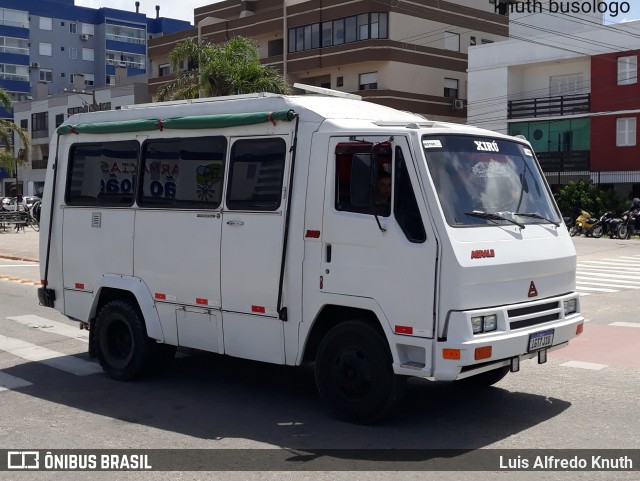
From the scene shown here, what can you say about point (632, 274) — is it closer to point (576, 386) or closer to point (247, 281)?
point (576, 386)

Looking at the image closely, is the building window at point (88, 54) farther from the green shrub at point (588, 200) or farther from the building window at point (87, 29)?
the green shrub at point (588, 200)

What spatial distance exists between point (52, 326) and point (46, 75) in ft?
279

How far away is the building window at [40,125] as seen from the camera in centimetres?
7688

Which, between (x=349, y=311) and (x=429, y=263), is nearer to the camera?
(x=429, y=263)

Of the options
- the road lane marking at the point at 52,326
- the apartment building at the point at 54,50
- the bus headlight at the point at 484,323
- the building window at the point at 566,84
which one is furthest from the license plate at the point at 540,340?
the apartment building at the point at 54,50

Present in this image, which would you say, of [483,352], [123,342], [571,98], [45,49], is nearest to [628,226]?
[571,98]

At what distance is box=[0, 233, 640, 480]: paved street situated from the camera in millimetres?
6879

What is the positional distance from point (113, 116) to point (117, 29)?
93143mm

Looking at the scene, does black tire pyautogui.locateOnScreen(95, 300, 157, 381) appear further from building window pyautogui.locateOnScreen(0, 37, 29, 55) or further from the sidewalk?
building window pyautogui.locateOnScreen(0, 37, 29, 55)

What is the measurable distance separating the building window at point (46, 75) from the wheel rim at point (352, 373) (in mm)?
90436

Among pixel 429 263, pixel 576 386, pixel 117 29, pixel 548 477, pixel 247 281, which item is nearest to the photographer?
pixel 548 477

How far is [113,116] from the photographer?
9.60m

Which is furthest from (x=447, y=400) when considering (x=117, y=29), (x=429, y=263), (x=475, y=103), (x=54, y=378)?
(x=117, y=29)

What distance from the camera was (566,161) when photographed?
44.1m
